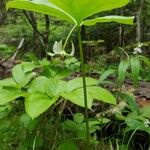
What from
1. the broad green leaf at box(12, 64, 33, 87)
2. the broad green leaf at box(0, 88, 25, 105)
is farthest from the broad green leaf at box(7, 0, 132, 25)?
the broad green leaf at box(12, 64, 33, 87)

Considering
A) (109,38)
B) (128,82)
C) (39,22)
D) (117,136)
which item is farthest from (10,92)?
(109,38)

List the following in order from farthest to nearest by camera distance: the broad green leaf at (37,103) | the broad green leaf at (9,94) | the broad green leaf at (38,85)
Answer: the broad green leaf at (38,85) < the broad green leaf at (9,94) < the broad green leaf at (37,103)

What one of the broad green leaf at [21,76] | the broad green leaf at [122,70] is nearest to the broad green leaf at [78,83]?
the broad green leaf at [21,76]

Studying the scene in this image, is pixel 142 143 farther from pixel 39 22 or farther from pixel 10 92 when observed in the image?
pixel 39 22

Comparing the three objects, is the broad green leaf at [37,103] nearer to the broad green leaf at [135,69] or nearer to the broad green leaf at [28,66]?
the broad green leaf at [28,66]

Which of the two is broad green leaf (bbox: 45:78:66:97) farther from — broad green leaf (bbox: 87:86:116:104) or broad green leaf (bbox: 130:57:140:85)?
broad green leaf (bbox: 130:57:140:85)

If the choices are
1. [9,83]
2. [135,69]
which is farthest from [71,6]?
[135,69]
